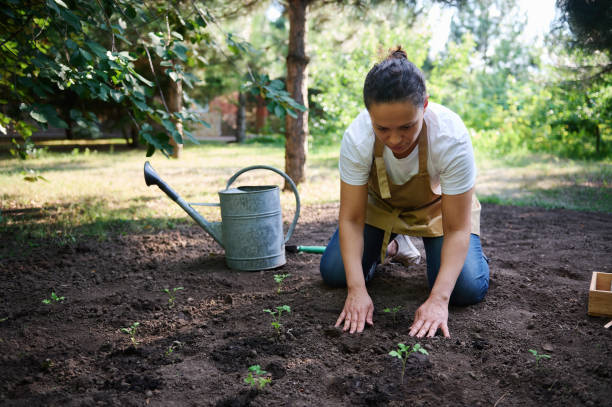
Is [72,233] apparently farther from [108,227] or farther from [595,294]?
[595,294]

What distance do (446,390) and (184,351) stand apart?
0.99 m

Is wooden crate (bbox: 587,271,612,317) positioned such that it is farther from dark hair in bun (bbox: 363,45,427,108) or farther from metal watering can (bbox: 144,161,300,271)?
metal watering can (bbox: 144,161,300,271)

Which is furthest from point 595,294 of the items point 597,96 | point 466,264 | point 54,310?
point 597,96

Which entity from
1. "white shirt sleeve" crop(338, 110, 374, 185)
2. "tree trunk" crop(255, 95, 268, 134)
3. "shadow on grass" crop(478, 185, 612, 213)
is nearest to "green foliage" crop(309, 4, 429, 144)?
"shadow on grass" crop(478, 185, 612, 213)

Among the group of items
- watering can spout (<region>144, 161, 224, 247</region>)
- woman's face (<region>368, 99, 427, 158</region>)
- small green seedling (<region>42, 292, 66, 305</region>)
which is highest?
woman's face (<region>368, 99, 427, 158</region>)

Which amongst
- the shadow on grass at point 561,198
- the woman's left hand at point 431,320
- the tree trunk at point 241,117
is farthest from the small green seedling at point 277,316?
the tree trunk at point 241,117

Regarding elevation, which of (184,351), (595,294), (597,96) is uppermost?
(597,96)

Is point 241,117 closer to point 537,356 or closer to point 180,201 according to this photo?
point 180,201

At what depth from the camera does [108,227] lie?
12.8 feet

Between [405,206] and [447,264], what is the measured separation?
1.56ft

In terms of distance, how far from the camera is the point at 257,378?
1.62 meters

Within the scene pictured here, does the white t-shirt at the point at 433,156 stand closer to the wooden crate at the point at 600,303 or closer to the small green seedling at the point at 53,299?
the wooden crate at the point at 600,303

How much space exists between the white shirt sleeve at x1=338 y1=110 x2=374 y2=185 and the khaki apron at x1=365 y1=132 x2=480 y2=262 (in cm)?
9

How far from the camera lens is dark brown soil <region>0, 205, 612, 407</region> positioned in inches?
61.2
